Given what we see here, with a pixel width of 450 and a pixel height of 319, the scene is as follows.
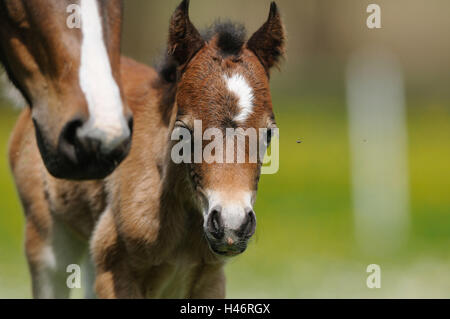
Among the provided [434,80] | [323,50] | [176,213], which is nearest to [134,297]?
[176,213]

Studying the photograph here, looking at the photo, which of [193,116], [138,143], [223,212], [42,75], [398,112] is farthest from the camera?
[398,112]

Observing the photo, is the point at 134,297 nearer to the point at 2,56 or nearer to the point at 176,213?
the point at 176,213

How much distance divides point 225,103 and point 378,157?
8008mm

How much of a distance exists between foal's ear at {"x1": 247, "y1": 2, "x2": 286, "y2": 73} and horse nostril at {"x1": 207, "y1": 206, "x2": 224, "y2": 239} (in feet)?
3.35

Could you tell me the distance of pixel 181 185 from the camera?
4094 mm

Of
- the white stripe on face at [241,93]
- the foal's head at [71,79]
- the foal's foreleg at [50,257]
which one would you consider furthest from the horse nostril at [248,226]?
the foal's foreleg at [50,257]

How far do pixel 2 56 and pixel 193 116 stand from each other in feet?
3.37

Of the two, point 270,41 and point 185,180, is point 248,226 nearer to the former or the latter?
point 185,180

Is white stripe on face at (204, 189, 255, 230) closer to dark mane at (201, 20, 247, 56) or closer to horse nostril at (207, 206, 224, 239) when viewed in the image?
horse nostril at (207, 206, 224, 239)

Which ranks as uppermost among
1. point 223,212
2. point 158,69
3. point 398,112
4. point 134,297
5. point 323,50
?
point 323,50

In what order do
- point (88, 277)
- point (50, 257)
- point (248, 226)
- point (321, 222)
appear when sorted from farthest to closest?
point (321, 222) → point (88, 277) → point (50, 257) → point (248, 226)

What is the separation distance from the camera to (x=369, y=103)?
464 inches

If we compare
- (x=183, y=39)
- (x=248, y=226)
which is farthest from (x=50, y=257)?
(x=248, y=226)

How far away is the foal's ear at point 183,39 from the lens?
12.9 ft
